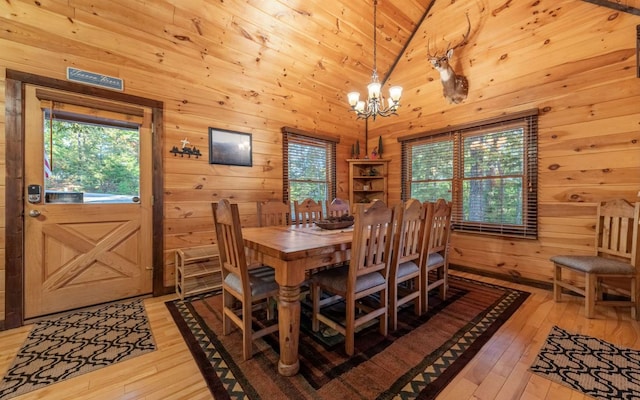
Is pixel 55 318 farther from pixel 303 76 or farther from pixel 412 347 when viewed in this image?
pixel 303 76

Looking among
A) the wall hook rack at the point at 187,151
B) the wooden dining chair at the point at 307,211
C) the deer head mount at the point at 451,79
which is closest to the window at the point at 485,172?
the deer head mount at the point at 451,79

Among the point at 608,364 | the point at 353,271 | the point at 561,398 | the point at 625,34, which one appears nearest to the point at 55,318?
the point at 353,271

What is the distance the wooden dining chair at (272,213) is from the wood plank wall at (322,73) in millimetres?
644

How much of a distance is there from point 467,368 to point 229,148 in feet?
10.4

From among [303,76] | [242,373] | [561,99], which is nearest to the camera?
[242,373]

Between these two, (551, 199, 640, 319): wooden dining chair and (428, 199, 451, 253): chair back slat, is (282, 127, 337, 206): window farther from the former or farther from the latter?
(551, 199, 640, 319): wooden dining chair

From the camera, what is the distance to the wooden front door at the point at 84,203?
2.28 meters

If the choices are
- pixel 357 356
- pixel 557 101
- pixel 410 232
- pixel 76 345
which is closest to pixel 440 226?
pixel 410 232

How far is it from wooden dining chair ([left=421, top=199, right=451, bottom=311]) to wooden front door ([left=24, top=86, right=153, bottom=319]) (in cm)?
285

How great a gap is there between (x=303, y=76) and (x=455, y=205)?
2.93m

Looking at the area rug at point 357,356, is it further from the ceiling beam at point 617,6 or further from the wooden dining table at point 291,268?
the ceiling beam at point 617,6

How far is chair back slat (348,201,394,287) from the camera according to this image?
174cm

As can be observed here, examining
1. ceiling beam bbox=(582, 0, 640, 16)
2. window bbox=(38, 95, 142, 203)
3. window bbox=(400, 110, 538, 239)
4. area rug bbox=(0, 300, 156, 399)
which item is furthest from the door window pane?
ceiling beam bbox=(582, 0, 640, 16)

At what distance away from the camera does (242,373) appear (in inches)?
63.5
